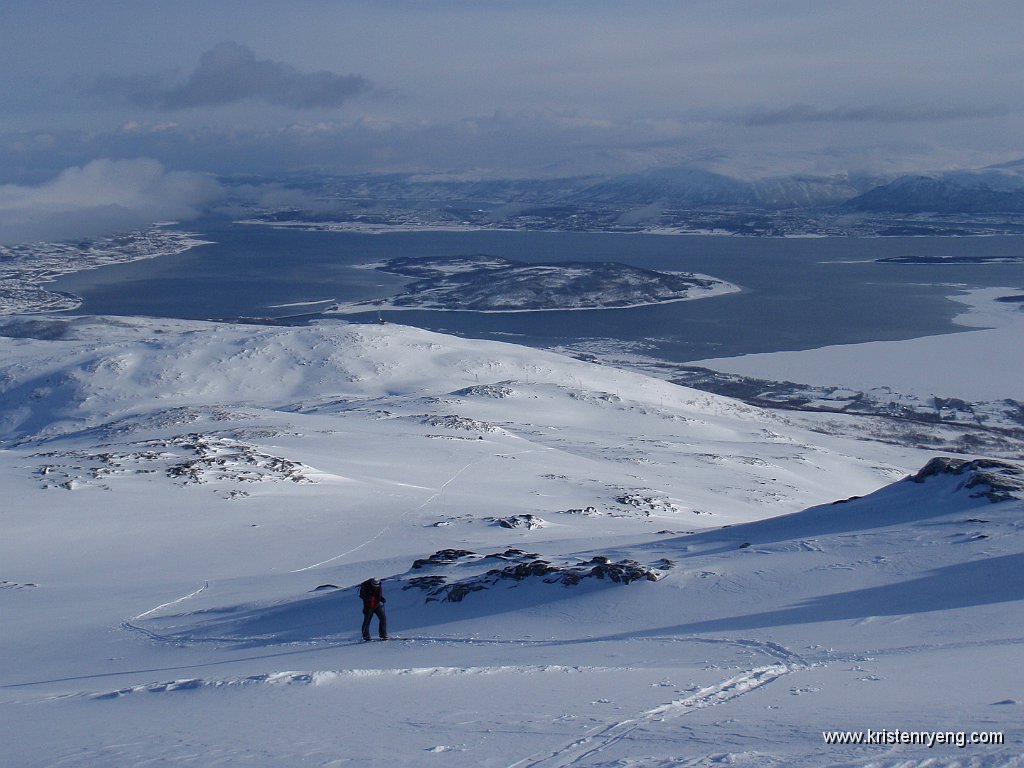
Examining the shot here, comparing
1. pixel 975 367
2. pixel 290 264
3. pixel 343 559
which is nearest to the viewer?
pixel 343 559

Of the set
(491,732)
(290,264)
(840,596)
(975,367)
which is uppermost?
(290,264)

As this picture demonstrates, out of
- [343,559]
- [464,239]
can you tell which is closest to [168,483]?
[343,559]

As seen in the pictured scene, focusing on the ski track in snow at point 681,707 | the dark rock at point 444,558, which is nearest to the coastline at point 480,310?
the dark rock at point 444,558

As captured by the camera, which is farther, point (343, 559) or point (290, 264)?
point (290, 264)

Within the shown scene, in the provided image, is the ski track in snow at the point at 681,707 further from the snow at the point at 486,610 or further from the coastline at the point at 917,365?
the coastline at the point at 917,365

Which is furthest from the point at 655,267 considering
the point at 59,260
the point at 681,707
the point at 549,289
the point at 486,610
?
the point at 681,707

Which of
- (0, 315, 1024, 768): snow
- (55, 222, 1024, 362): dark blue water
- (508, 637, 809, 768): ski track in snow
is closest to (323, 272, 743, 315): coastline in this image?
(55, 222, 1024, 362): dark blue water

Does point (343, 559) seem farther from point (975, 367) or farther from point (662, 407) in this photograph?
point (975, 367)
